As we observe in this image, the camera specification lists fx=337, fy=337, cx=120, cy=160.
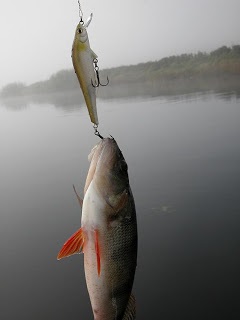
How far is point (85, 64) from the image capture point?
236 centimetres

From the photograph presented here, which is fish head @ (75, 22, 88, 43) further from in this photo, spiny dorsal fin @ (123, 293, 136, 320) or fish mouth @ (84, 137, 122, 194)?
spiny dorsal fin @ (123, 293, 136, 320)

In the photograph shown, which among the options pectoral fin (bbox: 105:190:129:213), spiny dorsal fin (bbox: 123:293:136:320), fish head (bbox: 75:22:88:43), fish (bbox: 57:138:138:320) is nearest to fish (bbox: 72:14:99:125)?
fish head (bbox: 75:22:88:43)

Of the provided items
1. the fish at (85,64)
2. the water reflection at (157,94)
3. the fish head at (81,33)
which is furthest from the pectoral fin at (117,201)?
the water reflection at (157,94)

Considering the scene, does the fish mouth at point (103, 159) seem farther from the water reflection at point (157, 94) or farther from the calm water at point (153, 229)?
the water reflection at point (157, 94)

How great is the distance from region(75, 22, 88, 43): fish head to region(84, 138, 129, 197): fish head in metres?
0.71

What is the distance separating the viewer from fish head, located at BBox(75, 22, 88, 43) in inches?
90.7

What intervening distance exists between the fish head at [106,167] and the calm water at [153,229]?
580 cm

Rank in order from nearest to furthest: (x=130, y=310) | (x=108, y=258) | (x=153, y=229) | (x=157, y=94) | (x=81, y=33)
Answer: (x=81, y=33)
(x=108, y=258)
(x=130, y=310)
(x=153, y=229)
(x=157, y=94)

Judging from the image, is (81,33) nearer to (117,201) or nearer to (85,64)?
(85,64)

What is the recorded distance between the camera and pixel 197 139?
788 inches

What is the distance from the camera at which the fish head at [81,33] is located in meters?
2.30

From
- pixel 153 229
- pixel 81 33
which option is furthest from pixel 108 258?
pixel 153 229

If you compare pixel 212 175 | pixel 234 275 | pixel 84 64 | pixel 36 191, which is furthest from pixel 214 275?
pixel 36 191

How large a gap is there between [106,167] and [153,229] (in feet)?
27.1
